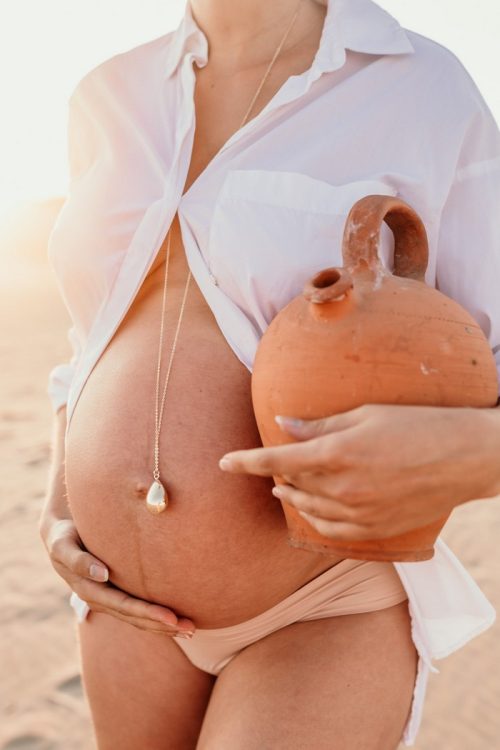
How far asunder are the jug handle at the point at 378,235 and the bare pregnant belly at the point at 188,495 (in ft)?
1.04

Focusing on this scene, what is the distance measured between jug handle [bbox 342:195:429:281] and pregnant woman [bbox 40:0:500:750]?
0.30 ft

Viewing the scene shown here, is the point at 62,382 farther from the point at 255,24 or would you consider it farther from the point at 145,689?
the point at 255,24

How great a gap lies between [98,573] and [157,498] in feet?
0.67

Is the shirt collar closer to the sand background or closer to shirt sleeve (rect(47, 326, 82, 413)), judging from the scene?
shirt sleeve (rect(47, 326, 82, 413))

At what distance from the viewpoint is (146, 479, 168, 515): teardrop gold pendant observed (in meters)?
1.20

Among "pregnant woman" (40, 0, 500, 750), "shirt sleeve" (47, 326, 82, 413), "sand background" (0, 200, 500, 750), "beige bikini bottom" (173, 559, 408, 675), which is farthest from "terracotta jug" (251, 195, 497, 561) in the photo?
"sand background" (0, 200, 500, 750)

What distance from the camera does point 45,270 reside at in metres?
17.1

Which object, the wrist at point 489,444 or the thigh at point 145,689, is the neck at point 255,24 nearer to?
the wrist at point 489,444

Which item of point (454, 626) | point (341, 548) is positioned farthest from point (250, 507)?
point (454, 626)

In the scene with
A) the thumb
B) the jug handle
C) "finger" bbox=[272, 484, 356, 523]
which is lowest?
"finger" bbox=[272, 484, 356, 523]

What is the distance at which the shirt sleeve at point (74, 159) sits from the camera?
65.8 inches

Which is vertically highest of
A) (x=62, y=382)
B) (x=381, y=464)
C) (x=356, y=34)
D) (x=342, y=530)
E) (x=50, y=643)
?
(x=356, y=34)

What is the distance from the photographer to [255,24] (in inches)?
61.6

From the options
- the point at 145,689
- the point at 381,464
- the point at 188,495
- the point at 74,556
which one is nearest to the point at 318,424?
the point at 381,464
